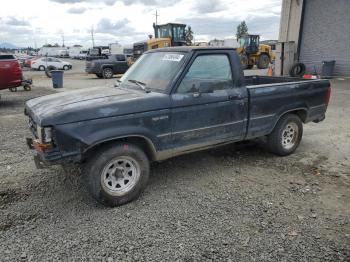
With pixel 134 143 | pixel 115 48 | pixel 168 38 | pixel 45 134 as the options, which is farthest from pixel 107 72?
pixel 115 48

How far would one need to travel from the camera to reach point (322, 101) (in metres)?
5.93

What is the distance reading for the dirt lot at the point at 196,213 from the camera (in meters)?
3.11

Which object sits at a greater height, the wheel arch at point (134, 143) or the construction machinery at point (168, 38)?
the construction machinery at point (168, 38)

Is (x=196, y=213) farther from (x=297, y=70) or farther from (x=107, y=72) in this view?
(x=107, y=72)

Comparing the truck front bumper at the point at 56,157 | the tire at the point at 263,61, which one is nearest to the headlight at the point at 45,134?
the truck front bumper at the point at 56,157

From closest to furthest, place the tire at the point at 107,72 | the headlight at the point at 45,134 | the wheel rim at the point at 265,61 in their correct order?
the headlight at the point at 45,134
the tire at the point at 107,72
the wheel rim at the point at 265,61

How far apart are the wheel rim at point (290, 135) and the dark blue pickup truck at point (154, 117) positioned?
0.39ft

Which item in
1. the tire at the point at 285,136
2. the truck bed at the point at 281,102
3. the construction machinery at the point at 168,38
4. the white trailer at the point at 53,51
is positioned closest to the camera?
the truck bed at the point at 281,102

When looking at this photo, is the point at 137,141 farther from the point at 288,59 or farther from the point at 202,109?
the point at 288,59

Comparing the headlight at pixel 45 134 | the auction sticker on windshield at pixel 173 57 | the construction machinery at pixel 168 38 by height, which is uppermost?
the construction machinery at pixel 168 38

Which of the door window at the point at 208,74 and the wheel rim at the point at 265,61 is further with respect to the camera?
the wheel rim at the point at 265,61

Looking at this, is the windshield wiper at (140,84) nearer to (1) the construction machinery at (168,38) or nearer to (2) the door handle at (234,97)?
(2) the door handle at (234,97)

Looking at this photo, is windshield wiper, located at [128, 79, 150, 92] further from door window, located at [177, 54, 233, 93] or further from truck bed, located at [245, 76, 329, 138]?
truck bed, located at [245, 76, 329, 138]

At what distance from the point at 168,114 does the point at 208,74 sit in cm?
97
